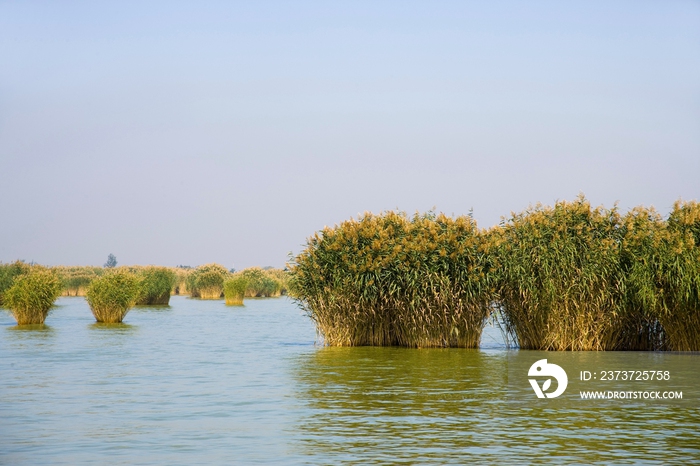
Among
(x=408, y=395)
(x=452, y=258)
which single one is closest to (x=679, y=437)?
(x=408, y=395)

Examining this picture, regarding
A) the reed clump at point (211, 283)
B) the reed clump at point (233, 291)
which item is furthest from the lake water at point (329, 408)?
the reed clump at point (211, 283)

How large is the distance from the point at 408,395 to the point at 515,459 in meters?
5.04

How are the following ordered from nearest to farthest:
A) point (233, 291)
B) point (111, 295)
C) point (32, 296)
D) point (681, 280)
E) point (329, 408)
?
point (329, 408) < point (681, 280) < point (32, 296) < point (111, 295) < point (233, 291)

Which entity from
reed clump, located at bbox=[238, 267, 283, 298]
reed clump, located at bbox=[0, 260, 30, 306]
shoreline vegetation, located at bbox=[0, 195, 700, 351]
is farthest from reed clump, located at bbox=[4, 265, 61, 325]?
reed clump, located at bbox=[238, 267, 283, 298]

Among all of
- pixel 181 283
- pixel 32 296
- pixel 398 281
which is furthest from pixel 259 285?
pixel 398 281

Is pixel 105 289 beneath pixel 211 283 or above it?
beneath

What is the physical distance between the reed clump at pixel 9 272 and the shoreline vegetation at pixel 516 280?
22091 millimetres

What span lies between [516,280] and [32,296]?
62.9 ft

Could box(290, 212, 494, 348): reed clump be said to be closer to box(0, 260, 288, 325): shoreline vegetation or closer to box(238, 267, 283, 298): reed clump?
box(0, 260, 288, 325): shoreline vegetation

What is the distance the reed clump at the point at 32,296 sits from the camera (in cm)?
3112

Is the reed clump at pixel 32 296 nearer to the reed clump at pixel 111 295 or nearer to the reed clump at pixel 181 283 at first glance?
the reed clump at pixel 111 295

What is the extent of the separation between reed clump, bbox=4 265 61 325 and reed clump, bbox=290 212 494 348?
505 inches

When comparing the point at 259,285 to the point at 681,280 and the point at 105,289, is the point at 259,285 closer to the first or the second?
the point at 105,289

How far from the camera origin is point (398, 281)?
21.8 m
